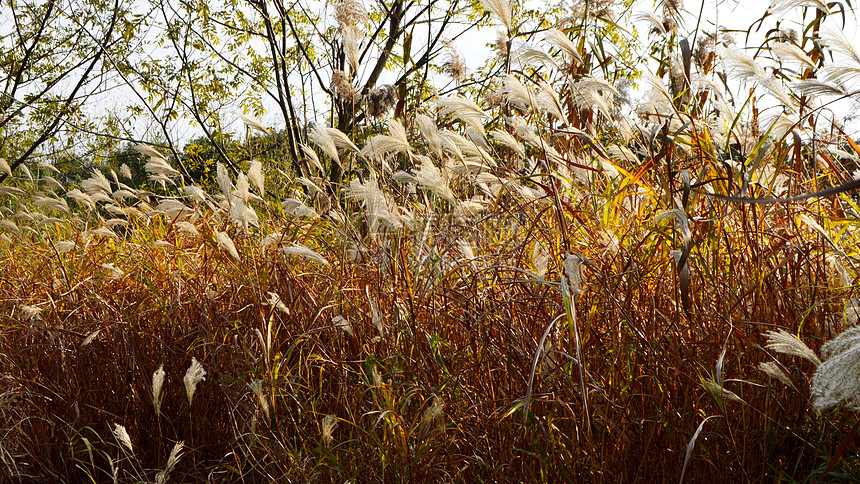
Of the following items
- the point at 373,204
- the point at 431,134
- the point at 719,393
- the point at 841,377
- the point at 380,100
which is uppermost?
the point at 380,100

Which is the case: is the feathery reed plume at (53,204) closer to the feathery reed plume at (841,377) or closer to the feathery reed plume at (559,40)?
the feathery reed plume at (559,40)

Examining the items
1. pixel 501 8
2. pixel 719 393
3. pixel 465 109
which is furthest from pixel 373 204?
pixel 719 393

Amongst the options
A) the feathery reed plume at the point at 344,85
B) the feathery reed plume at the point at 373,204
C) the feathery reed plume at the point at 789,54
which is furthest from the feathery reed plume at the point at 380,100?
the feathery reed plume at the point at 789,54

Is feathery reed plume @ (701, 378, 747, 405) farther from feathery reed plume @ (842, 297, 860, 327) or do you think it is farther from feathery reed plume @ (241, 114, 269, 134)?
feathery reed plume @ (241, 114, 269, 134)

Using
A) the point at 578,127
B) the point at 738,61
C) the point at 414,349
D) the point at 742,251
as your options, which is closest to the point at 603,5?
the point at 578,127

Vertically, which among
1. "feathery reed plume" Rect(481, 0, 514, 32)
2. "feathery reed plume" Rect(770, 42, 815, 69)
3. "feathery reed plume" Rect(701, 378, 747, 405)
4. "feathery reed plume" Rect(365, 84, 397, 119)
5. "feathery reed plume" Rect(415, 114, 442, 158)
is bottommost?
"feathery reed plume" Rect(701, 378, 747, 405)

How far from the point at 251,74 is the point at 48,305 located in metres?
4.10

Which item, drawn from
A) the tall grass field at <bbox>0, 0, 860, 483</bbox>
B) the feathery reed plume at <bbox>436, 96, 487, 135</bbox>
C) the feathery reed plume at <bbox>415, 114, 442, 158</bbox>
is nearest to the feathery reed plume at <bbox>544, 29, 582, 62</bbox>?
the tall grass field at <bbox>0, 0, 860, 483</bbox>

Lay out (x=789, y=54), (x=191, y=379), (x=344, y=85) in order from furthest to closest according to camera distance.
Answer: (x=344, y=85), (x=789, y=54), (x=191, y=379)

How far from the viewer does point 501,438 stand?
1.74 meters

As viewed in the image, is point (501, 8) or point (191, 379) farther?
point (501, 8)

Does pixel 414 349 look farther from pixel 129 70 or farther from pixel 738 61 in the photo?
pixel 129 70

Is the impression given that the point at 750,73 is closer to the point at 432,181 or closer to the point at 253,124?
the point at 432,181

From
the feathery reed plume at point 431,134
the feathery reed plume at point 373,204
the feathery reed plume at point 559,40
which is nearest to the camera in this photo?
the feathery reed plume at point 373,204
